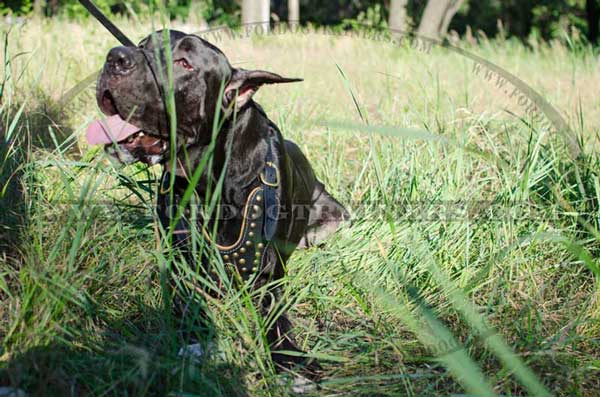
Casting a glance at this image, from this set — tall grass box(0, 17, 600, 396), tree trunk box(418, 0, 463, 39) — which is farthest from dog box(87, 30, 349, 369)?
tree trunk box(418, 0, 463, 39)

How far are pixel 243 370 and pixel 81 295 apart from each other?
583mm

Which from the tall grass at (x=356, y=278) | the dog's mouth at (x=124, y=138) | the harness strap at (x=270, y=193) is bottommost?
the tall grass at (x=356, y=278)

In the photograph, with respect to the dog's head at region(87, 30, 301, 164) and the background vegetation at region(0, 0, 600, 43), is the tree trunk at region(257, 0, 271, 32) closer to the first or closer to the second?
Result: the dog's head at region(87, 30, 301, 164)

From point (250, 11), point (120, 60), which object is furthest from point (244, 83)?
point (250, 11)

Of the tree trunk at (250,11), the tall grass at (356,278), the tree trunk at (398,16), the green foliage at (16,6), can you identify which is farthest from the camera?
the tree trunk at (398,16)

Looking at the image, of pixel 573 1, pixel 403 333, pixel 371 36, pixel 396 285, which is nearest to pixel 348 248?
pixel 396 285

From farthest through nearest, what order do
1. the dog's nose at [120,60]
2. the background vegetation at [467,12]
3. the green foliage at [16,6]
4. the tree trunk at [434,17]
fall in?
the background vegetation at [467,12], the tree trunk at [434,17], the green foliage at [16,6], the dog's nose at [120,60]

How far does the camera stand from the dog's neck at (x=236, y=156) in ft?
7.93

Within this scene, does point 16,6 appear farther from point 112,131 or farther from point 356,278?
point 356,278

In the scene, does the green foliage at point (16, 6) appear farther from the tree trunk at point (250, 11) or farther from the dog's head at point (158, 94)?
the dog's head at point (158, 94)

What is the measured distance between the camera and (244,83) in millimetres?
2439

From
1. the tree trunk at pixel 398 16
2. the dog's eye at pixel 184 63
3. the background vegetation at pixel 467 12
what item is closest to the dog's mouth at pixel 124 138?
the dog's eye at pixel 184 63

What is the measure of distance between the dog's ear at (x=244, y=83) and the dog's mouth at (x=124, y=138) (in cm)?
30

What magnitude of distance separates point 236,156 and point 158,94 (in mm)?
380
